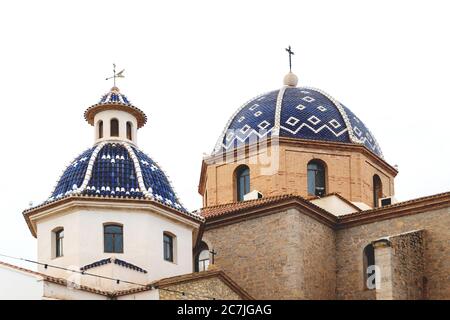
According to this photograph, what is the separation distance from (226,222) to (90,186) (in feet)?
16.0

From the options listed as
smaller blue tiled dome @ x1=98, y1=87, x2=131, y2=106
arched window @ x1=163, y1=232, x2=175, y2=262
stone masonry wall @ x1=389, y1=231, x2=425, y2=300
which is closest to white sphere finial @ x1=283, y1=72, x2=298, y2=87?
smaller blue tiled dome @ x1=98, y1=87, x2=131, y2=106

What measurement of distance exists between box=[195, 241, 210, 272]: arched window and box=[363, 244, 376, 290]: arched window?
14.7 ft

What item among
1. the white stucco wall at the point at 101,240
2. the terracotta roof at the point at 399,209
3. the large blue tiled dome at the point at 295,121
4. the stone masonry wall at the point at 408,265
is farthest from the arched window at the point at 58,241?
the large blue tiled dome at the point at 295,121

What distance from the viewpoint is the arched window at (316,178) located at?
32.6 metres

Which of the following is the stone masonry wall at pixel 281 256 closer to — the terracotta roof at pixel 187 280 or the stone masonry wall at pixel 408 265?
the terracotta roof at pixel 187 280

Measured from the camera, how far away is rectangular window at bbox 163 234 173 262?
27.2m

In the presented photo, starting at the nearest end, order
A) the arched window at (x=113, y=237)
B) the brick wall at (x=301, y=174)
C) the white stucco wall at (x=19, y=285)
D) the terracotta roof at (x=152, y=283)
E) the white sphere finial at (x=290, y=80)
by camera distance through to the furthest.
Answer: the white stucco wall at (x=19, y=285) → the terracotta roof at (x=152, y=283) → the arched window at (x=113, y=237) → the brick wall at (x=301, y=174) → the white sphere finial at (x=290, y=80)

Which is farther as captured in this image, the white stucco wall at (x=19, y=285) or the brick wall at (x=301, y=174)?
the brick wall at (x=301, y=174)

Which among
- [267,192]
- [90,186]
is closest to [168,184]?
[90,186]

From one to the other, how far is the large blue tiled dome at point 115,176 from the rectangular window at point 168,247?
0.83 metres

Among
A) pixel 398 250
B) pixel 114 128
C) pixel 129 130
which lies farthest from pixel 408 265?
pixel 114 128

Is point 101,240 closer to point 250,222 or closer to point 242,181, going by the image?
point 250,222

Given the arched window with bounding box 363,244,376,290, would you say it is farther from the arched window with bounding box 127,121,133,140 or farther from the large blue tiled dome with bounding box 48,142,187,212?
the arched window with bounding box 127,121,133,140
